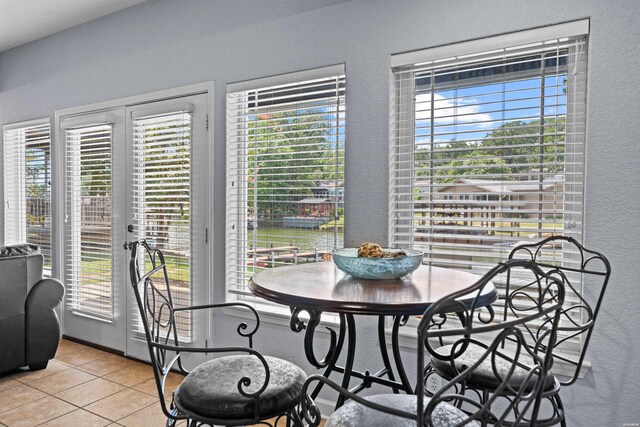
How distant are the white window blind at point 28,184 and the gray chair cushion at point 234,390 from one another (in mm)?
3514

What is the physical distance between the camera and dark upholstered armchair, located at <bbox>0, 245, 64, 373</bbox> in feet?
10.2

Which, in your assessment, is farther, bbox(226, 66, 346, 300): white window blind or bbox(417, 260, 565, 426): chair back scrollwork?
bbox(226, 66, 346, 300): white window blind

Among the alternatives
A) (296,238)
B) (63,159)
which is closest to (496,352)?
(296,238)

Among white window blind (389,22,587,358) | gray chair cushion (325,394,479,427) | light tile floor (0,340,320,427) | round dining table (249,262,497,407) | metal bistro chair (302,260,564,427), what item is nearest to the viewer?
metal bistro chair (302,260,564,427)

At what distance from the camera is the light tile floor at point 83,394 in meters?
2.61

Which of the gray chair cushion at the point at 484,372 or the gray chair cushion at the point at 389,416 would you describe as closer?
the gray chair cushion at the point at 389,416

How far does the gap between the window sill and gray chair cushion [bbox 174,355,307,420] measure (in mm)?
889

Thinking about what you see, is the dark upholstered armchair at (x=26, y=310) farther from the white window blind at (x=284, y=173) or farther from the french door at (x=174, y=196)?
the white window blind at (x=284, y=173)

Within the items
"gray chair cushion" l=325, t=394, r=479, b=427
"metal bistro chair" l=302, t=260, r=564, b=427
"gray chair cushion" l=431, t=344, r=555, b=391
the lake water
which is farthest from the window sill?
"gray chair cushion" l=325, t=394, r=479, b=427

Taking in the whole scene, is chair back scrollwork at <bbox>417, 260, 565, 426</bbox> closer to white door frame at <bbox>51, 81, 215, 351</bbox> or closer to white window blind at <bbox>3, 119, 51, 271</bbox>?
white door frame at <bbox>51, 81, 215, 351</bbox>

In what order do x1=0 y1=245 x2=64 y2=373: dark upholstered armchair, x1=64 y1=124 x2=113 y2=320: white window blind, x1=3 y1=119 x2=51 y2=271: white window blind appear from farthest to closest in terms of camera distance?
x1=3 y1=119 x2=51 y2=271: white window blind, x1=64 y1=124 x2=113 y2=320: white window blind, x1=0 y1=245 x2=64 y2=373: dark upholstered armchair

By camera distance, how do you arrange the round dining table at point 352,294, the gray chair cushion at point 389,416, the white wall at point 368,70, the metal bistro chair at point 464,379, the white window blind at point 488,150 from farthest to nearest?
the white window blind at point 488,150, the white wall at point 368,70, the round dining table at point 352,294, the gray chair cushion at point 389,416, the metal bistro chair at point 464,379

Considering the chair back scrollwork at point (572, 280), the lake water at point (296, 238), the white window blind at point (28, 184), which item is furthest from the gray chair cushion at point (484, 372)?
the white window blind at point (28, 184)

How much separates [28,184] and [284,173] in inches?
129
